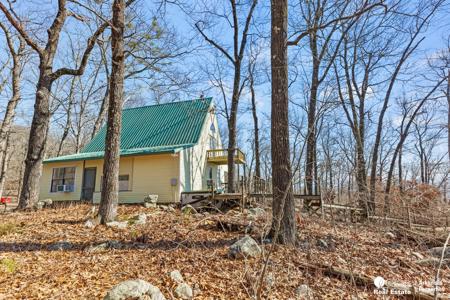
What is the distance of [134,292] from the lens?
3.12m

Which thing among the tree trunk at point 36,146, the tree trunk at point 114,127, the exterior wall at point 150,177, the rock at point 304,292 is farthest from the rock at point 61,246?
the exterior wall at point 150,177

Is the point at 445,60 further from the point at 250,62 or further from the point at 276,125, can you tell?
the point at 276,125

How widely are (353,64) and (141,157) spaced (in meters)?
13.8

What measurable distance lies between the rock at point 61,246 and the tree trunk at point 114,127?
5.10ft

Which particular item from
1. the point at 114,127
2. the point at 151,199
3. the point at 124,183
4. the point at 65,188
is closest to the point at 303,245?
the point at 114,127

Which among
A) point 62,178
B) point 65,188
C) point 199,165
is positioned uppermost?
point 199,165

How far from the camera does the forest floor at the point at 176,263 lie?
356 centimetres

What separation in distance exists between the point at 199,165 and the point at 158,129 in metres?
3.53

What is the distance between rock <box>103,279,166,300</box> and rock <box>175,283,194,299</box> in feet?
0.79

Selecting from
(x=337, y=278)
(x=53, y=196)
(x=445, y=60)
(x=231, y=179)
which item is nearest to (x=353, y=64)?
(x=445, y=60)

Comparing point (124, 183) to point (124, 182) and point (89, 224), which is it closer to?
point (124, 182)

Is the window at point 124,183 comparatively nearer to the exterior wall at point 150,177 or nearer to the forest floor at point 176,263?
the exterior wall at point 150,177

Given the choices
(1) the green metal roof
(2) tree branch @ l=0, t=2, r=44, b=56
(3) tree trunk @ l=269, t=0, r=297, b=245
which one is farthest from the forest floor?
(1) the green metal roof

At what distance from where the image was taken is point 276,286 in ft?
12.4
